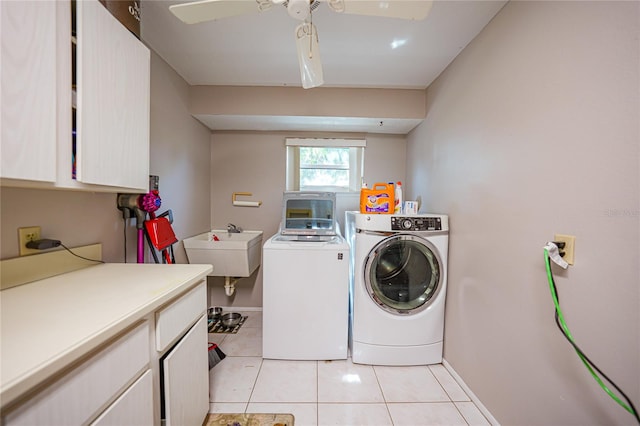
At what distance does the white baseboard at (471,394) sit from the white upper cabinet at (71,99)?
7.43ft

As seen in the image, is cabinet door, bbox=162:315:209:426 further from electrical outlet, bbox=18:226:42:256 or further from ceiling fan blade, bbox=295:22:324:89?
ceiling fan blade, bbox=295:22:324:89

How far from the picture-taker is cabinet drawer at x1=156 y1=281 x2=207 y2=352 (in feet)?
2.97

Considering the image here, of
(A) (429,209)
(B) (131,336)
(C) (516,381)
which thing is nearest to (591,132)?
(C) (516,381)

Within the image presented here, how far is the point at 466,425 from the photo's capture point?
4.50ft

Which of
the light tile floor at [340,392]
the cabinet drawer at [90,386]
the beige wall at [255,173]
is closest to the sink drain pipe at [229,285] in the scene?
the beige wall at [255,173]

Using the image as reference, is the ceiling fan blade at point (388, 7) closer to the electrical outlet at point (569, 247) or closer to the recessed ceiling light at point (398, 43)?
the recessed ceiling light at point (398, 43)

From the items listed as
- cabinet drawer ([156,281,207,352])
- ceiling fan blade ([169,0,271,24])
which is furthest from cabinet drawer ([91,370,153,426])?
ceiling fan blade ([169,0,271,24])

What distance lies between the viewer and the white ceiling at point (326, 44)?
1.42 meters

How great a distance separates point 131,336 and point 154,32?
5.95ft

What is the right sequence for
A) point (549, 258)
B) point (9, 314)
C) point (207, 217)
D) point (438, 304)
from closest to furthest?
point (9, 314) → point (549, 258) → point (438, 304) → point (207, 217)

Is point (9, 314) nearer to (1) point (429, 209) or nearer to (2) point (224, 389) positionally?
(2) point (224, 389)

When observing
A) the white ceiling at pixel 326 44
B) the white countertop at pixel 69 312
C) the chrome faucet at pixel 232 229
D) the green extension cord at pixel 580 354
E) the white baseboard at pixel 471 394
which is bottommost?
the white baseboard at pixel 471 394

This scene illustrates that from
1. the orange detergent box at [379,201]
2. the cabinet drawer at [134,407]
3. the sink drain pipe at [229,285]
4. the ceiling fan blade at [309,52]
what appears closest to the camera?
the cabinet drawer at [134,407]

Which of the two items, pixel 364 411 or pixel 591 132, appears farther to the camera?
pixel 364 411
